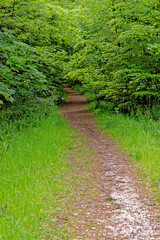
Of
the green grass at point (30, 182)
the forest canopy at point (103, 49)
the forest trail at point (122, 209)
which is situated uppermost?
the forest canopy at point (103, 49)

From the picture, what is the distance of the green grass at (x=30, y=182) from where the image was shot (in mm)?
3230

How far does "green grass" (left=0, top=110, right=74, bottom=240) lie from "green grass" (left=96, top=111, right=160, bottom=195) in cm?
174

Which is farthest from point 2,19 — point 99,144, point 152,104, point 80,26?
point 80,26

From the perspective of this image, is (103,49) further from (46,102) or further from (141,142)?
(141,142)

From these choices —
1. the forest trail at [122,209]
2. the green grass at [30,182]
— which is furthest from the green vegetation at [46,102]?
the forest trail at [122,209]

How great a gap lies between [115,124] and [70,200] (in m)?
6.35

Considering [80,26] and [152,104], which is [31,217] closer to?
[152,104]

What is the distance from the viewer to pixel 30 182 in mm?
4523

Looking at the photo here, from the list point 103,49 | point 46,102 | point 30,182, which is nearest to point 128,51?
point 103,49

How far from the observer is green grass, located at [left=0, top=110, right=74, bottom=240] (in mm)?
3230

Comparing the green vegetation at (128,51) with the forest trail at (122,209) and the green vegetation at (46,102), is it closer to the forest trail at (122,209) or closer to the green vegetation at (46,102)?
the green vegetation at (46,102)

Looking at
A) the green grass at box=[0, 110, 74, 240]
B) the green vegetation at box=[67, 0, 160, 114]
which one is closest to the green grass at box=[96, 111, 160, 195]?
the green vegetation at box=[67, 0, 160, 114]

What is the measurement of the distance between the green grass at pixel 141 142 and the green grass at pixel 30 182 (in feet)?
5.72

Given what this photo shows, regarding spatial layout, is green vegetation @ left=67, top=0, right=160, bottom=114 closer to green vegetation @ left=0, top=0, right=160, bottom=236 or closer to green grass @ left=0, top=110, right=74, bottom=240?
green vegetation @ left=0, top=0, right=160, bottom=236
